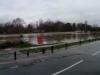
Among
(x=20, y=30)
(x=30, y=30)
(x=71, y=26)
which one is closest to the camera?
(x=20, y=30)

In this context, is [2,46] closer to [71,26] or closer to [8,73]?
[8,73]

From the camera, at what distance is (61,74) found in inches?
296

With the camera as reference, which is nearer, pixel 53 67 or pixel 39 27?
pixel 53 67

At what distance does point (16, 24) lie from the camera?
128 metres


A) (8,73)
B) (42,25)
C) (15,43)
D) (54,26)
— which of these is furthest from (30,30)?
(8,73)

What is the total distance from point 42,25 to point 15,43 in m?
128

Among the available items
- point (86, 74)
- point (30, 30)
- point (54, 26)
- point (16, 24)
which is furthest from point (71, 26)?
point (86, 74)

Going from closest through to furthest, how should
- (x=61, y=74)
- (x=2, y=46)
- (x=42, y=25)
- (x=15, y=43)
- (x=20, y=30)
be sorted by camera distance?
(x=61, y=74)
(x=2, y=46)
(x=15, y=43)
(x=20, y=30)
(x=42, y=25)

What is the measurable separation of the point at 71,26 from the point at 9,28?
72.3 metres

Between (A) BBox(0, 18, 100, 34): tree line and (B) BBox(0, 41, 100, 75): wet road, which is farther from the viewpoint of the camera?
(A) BBox(0, 18, 100, 34): tree line

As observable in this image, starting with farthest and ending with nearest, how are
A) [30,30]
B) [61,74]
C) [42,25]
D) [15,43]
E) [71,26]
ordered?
[71,26] → [42,25] → [30,30] → [15,43] → [61,74]

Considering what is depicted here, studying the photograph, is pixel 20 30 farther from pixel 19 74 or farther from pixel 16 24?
pixel 19 74

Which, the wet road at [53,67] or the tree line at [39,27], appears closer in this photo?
the wet road at [53,67]

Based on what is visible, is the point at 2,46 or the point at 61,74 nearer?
the point at 61,74
